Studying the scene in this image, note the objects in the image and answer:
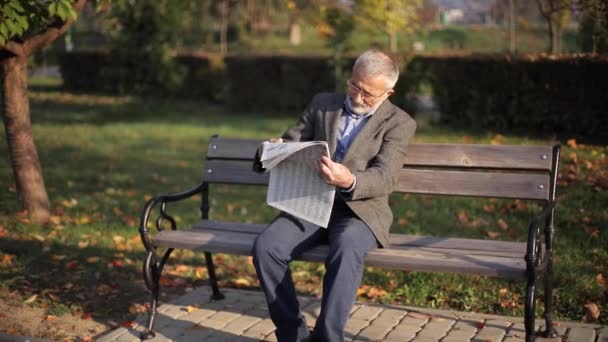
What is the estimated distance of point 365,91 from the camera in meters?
4.27

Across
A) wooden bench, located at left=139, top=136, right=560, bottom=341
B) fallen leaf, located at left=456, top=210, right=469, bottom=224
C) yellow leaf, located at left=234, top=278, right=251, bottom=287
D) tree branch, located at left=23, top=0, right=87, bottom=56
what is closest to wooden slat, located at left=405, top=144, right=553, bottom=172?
wooden bench, located at left=139, top=136, right=560, bottom=341

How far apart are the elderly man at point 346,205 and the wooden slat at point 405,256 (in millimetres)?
105

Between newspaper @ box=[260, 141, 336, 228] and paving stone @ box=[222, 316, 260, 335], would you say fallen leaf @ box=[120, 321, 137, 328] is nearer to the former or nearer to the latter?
paving stone @ box=[222, 316, 260, 335]

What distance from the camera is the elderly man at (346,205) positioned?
3953 mm

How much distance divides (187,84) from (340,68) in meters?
6.78

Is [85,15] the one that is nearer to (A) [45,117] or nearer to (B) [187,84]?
(B) [187,84]

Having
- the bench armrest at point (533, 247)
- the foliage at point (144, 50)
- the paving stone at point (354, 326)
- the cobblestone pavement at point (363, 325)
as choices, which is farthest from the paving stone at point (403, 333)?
the foliage at point (144, 50)

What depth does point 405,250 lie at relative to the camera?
14.1 feet

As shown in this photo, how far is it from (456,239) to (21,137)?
3850 millimetres

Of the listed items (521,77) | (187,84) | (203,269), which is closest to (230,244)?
(203,269)

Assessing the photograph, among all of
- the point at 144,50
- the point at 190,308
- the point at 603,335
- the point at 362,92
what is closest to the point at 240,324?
the point at 190,308

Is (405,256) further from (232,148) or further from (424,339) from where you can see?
(232,148)

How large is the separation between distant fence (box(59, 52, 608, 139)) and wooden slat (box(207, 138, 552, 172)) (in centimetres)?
547

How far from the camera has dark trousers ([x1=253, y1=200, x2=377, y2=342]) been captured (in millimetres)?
3898
